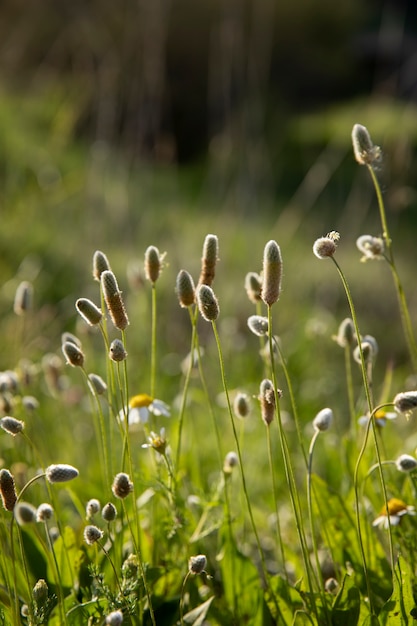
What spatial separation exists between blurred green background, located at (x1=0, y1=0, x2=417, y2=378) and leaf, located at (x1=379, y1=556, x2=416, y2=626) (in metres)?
0.74

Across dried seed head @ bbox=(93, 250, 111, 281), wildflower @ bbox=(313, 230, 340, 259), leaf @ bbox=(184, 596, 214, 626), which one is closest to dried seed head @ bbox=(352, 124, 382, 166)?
wildflower @ bbox=(313, 230, 340, 259)

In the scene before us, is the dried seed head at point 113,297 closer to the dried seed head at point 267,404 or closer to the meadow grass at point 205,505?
the meadow grass at point 205,505

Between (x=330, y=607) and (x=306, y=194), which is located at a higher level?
(x=330, y=607)

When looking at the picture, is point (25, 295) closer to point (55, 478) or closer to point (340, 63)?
point (55, 478)

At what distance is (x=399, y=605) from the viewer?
81 centimetres

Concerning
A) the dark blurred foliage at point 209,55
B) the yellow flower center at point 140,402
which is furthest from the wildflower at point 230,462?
the dark blurred foliage at point 209,55

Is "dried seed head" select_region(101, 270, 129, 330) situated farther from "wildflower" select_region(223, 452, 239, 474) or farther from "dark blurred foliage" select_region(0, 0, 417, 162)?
"dark blurred foliage" select_region(0, 0, 417, 162)

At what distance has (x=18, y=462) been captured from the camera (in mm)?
1267

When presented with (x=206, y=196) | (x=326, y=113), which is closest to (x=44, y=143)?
(x=206, y=196)

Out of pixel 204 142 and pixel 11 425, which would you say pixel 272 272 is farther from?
pixel 204 142

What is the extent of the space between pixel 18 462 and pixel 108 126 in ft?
13.7

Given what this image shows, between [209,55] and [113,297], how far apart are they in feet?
25.9

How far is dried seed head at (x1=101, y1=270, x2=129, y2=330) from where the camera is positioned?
0.74 m

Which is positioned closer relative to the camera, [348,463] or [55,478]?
[55,478]
